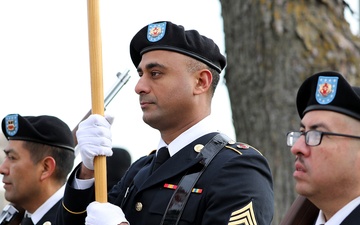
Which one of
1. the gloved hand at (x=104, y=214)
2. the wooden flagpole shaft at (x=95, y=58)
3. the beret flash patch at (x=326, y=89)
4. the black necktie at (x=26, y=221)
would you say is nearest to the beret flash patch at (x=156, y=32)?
the wooden flagpole shaft at (x=95, y=58)

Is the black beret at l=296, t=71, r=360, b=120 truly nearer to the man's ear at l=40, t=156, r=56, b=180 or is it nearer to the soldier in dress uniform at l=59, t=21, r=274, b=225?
the soldier in dress uniform at l=59, t=21, r=274, b=225

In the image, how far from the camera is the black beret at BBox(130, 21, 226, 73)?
18.9 ft

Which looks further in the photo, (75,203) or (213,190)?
(75,203)

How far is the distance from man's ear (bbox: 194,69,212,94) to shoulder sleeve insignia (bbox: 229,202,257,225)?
838 millimetres

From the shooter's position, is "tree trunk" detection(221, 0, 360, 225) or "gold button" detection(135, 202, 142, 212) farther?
"tree trunk" detection(221, 0, 360, 225)

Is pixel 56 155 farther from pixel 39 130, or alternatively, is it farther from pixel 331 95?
pixel 331 95

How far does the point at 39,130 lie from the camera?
7539mm

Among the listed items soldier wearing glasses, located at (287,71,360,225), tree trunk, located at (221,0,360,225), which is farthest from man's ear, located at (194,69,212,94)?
tree trunk, located at (221,0,360,225)

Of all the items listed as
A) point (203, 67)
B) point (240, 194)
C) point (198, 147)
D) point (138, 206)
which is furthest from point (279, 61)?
point (240, 194)

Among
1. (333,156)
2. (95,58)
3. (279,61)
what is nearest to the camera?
(333,156)

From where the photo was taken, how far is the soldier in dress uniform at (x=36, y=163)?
24.0 feet

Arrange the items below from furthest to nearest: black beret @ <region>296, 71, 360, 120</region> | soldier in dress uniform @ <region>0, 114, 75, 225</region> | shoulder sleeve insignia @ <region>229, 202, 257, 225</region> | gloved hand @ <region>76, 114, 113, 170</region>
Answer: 1. soldier in dress uniform @ <region>0, 114, 75, 225</region>
2. gloved hand @ <region>76, 114, 113, 170</region>
3. shoulder sleeve insignia @ <region>229, 202, 257, 225</region>
4. black beret @ <region>296, 71, 360, 120</region>

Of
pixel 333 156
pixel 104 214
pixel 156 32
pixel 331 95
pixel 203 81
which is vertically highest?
pixel 156 32

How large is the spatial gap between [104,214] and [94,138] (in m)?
0.50
